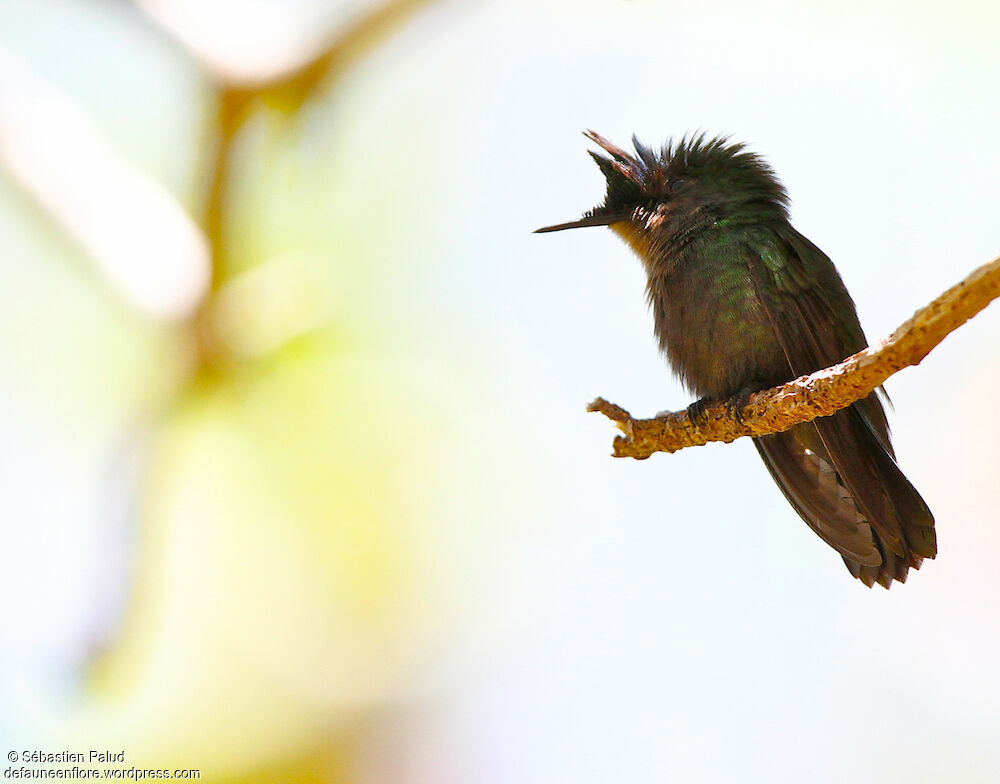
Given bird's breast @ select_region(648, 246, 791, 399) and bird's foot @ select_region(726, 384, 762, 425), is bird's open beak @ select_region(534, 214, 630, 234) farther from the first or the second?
bird's foot @ select_region(726, 384, 762, 425)

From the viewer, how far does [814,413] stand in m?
2.77

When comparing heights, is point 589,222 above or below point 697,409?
above

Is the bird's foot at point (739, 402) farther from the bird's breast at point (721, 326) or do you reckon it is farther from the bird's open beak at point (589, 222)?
the bird's open beak at point (589, 222)

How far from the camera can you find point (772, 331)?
3.36m

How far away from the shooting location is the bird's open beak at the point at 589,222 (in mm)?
3977

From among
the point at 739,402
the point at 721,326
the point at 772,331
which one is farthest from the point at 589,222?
the point at 739,402

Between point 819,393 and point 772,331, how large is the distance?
728 millimetres

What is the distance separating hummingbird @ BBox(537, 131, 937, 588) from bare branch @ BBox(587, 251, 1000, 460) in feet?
0.29

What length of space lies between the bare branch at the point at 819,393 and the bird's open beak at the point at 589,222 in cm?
104

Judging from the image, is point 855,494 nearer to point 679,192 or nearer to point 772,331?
point 772,331

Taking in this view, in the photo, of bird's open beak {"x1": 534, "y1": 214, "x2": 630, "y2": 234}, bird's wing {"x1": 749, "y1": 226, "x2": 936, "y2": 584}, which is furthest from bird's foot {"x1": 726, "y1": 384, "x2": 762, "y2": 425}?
bird's open beak {"x1": 534, "y1": 214, "x2": 630, "y2": 234}

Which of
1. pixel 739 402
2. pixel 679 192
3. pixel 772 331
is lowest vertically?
pixel 739 402

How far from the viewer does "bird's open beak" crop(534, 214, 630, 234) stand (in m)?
3.98

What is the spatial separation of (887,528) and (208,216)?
10.7ft
